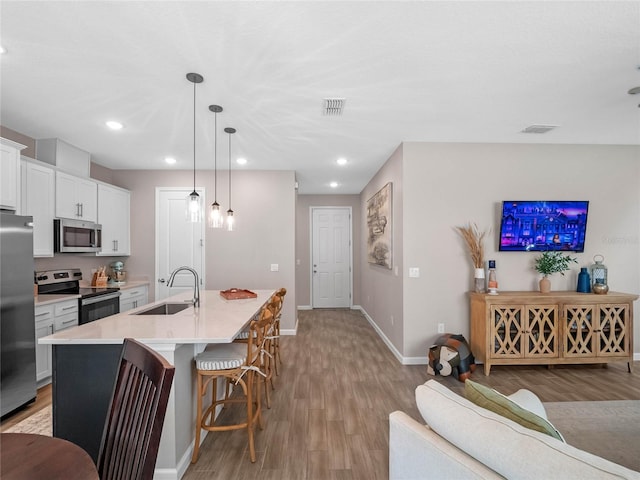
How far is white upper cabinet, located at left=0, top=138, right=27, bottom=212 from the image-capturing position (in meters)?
Result: 2.80

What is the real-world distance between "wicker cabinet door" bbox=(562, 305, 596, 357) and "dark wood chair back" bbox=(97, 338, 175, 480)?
4.04m

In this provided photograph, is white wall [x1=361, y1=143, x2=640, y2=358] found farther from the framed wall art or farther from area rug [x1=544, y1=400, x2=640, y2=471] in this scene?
area rug [x1=544, y1=400, x2=640, y2=471]

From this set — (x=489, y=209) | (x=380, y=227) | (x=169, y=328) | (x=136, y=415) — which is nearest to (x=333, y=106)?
(x=169, y=328)

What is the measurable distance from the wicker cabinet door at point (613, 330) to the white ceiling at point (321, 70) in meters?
1.96

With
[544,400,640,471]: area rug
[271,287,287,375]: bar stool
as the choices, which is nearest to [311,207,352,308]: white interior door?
[271,287,287,375]: bar stool

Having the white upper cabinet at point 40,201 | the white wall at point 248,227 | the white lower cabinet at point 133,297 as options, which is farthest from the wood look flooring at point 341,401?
the white upper cabinet at point 40,201

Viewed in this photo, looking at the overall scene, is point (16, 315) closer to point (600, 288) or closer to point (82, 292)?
point (82, 292)

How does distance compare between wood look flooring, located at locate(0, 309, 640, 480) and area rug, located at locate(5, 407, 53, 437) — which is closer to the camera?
wood look flooring, located at locate(0, 309, 640, 480)

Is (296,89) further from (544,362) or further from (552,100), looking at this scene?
(544,362)

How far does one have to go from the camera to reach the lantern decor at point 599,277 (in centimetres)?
363

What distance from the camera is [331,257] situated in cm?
733

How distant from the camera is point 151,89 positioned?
2.57m

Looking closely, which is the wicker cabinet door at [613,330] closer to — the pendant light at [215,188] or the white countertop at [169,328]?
the white countertop at [169,328]

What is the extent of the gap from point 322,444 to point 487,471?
1.63 metres
